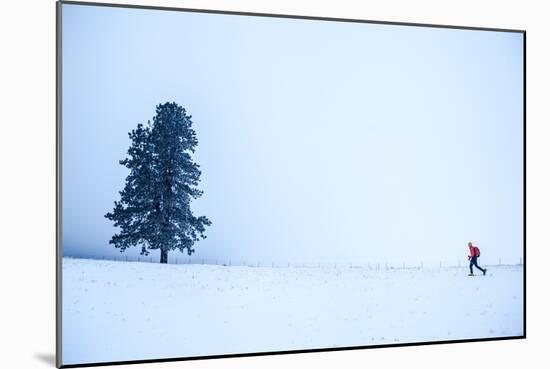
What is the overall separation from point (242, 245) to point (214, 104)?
5.10ft

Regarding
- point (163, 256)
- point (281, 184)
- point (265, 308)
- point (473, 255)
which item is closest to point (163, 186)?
point (163, 256)

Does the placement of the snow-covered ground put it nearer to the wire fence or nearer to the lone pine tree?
the wire fence

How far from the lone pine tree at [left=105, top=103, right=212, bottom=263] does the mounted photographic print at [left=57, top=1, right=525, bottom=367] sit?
2cm

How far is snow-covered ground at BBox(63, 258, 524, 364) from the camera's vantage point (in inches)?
309

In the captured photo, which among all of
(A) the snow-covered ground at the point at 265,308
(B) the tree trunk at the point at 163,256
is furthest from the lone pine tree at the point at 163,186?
(A) the snow-covered ground at the point at 265,308

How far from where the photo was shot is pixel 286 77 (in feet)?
28.0

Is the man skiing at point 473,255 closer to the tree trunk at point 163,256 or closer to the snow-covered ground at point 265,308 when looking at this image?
the snow-covered ground at point 265,308

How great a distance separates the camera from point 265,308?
843cm

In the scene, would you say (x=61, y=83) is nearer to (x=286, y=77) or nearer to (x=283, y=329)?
(x=286, y=77)

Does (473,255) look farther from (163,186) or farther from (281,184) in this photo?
(163,186)

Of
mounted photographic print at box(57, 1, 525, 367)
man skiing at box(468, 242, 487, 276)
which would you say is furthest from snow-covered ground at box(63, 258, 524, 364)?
man skiing at box(468, 242, 487, 276)

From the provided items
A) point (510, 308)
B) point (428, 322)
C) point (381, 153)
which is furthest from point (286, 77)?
point (510, 308)

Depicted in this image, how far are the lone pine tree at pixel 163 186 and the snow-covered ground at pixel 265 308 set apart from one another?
0.31 metres

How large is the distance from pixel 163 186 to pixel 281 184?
1299mm
